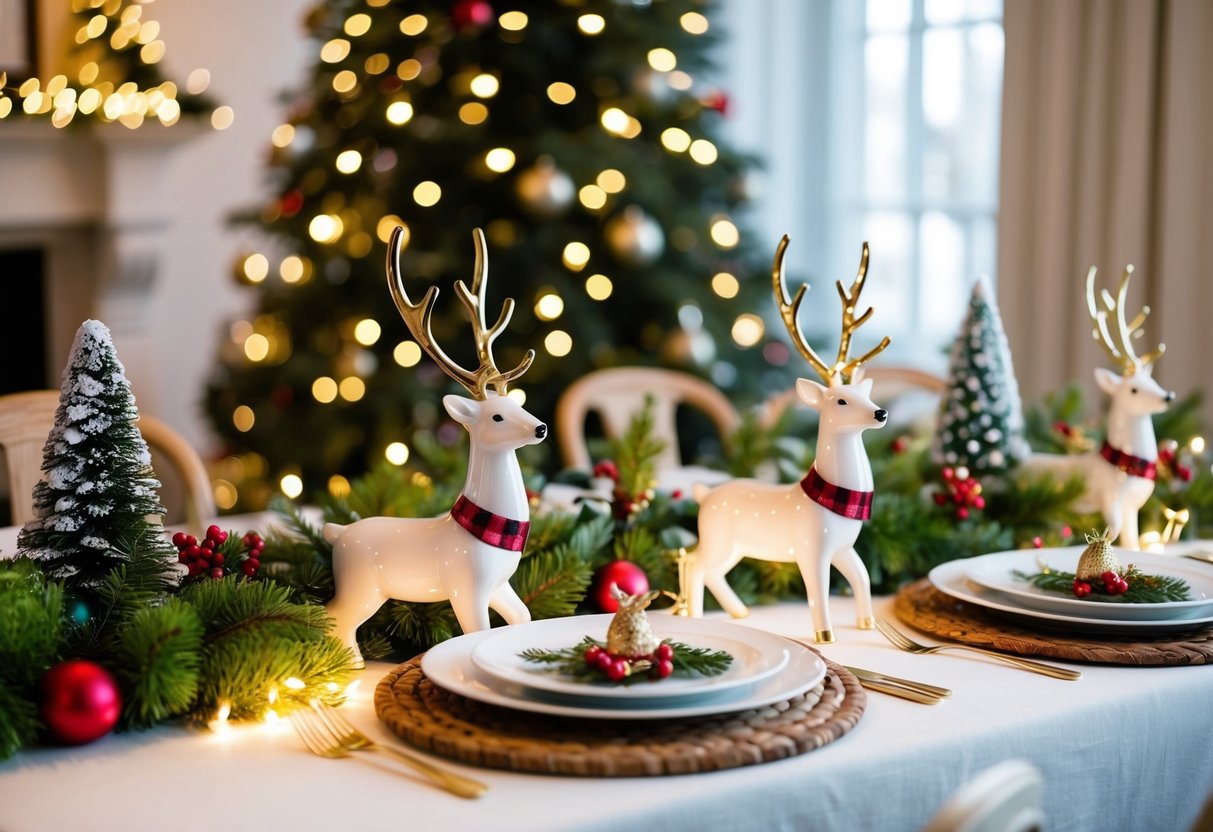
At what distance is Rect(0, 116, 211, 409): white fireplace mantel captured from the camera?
407cm

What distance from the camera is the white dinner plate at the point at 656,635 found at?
1.03 meters

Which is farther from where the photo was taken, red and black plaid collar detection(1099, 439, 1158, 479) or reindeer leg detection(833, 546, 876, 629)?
red and black plaid collar detection(1099, 439, 1158, 479)

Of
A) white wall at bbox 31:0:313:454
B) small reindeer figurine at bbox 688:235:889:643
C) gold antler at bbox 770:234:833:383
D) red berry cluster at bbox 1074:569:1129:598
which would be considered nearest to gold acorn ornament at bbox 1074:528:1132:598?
red berry cluster at bbox 1074:569:1129:598

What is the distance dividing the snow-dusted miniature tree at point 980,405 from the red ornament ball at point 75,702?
3.75 ft

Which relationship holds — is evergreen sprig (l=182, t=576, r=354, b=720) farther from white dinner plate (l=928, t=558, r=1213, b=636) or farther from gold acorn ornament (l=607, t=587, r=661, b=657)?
white dinner plate (l=928, t=558, r=1213, b=636)

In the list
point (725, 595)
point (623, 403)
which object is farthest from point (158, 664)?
point (623, 403)

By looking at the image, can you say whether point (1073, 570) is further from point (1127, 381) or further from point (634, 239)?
point (634, 239)

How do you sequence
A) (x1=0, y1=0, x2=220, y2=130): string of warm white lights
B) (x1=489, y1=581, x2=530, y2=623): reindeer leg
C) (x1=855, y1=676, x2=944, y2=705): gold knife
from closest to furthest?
(x1=855, y1=676, x2=944, y2=705): gold knife
(x1=489, y1=581, x2=530, y2=623): reindeer leg
(x1=0, y1=0, x2=220, y2=130): string of warm white lights

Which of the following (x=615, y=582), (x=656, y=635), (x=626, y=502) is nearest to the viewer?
(x=656, y=635)

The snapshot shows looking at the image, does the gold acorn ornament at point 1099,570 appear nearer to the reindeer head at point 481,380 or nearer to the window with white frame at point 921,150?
the reindeer head at point 481,380

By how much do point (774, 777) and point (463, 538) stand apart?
37cm

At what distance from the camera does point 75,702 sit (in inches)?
40.9

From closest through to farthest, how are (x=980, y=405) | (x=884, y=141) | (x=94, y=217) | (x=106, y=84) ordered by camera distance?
1. (x=980, y=405)
2. (x=106, y=84)
3. (x=94, y=217)
4. (x=884, y=141)

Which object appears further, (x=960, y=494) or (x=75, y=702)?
(x=960, y=494)
